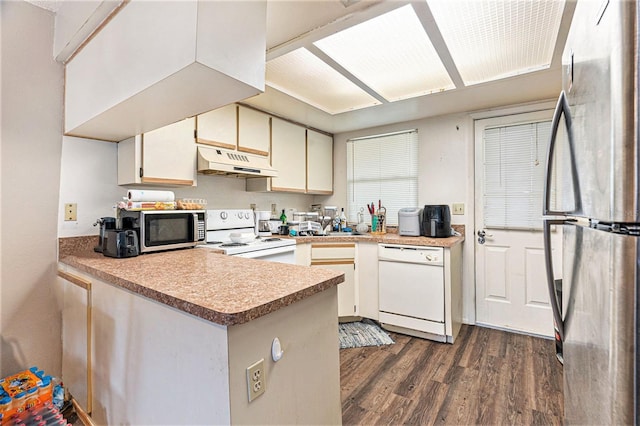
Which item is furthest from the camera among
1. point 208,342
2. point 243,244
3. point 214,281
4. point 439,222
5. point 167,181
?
point 439,222

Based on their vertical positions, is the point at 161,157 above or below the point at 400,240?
above

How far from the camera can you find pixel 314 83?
2.32 m

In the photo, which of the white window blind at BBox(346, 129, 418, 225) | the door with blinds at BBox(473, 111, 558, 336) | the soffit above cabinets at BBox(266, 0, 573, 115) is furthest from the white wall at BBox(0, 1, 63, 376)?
the door with blinds at BBox(473, 111, 558, 336)

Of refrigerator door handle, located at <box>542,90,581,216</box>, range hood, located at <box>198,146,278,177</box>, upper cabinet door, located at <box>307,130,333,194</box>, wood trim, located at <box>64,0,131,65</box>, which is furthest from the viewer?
upper cabinet door, located at <box>307,130,333,194</box>

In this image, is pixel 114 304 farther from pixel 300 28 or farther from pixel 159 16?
pixel 300 28

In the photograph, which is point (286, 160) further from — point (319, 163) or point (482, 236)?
point (482, 236)

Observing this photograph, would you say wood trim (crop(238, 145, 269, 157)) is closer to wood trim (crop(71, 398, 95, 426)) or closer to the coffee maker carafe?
the coffee maker carafe

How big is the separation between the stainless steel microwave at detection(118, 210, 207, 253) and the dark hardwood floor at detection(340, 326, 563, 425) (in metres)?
1.40

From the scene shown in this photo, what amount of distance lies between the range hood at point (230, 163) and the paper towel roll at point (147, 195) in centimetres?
40

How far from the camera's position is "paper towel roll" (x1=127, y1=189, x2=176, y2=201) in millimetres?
1716

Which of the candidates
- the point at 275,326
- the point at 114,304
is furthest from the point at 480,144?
the point at 114,304

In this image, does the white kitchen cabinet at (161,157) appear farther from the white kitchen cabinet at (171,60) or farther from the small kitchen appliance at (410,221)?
the small kitchen appliance at (410,221)

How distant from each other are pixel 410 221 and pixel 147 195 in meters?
2.26

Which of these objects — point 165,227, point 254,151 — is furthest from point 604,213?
point 254,151
